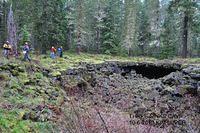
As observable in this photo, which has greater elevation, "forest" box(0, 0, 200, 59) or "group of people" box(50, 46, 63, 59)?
"forest" box(0, 0, 200, 59)

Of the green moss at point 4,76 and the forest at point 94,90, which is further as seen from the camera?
the green moss at point 4,76

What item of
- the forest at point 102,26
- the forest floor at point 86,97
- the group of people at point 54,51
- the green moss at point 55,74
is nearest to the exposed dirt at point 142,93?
the forest floor at point 86,97

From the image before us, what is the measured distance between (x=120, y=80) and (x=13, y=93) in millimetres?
11498

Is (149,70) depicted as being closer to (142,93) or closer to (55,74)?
(142,93)

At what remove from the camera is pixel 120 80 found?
25141 millimetres

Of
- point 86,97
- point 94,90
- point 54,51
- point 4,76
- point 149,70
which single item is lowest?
point 94,90

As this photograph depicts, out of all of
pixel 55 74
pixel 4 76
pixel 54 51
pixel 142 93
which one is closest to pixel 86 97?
pixel 4 76

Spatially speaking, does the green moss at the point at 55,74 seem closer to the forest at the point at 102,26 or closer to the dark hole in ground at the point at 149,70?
the dark hole in ground at the point at 149,70

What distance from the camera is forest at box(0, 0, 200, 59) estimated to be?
123 feet

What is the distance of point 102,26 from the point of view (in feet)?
150

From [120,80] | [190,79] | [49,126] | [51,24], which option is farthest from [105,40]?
[49,126]

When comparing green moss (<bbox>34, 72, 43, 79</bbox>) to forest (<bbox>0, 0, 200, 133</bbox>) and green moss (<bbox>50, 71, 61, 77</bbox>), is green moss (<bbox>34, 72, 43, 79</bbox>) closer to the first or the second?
forest (<bbox>0, 0, 200, 133</bbox>)

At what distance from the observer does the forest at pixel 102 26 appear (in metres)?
37.6

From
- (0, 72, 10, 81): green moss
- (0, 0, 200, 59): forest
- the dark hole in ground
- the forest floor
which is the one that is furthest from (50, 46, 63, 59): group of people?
(0, 72, 10, 81): green moss
